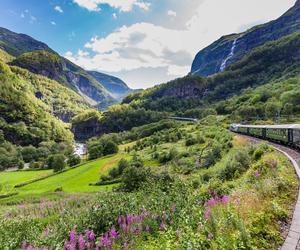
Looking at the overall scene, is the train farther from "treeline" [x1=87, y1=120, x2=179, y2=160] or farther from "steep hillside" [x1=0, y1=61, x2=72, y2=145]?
"steep hillside" [x1=0, y1=61, x2=72, y2=145]

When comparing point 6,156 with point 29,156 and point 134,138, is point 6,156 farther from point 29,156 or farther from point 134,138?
point 134,138

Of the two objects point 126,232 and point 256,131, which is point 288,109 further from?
point 126,232

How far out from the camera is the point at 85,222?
33.2ft

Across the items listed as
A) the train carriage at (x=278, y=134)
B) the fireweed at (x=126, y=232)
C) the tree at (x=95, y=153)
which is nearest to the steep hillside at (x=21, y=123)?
the tree at (x=95, y=153)

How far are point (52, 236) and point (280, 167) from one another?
12.4 metres

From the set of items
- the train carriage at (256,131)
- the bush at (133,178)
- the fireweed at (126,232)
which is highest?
the fireweed at (126,232)

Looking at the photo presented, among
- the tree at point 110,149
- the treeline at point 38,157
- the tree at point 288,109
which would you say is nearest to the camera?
the tree at point 288,109

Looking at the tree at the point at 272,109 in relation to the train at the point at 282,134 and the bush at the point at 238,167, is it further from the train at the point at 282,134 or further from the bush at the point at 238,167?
the bush at the point at 238,167

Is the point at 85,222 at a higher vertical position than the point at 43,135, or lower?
higher

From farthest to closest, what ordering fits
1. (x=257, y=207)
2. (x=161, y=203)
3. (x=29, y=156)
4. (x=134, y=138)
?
(x=134, y=138) < (x=29, y=156) < (x=161, y=203) < (x=257, y=207)

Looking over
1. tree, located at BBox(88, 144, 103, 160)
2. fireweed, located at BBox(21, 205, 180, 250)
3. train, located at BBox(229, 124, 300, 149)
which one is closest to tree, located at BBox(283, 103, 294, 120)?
train, located at BBox(229, 124, 300, 149)

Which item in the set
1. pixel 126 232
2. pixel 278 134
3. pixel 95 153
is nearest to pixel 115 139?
pixel 95 153

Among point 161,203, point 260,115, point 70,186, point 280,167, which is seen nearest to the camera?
point 161,203

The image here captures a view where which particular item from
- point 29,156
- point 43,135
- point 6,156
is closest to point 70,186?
point 6,156
